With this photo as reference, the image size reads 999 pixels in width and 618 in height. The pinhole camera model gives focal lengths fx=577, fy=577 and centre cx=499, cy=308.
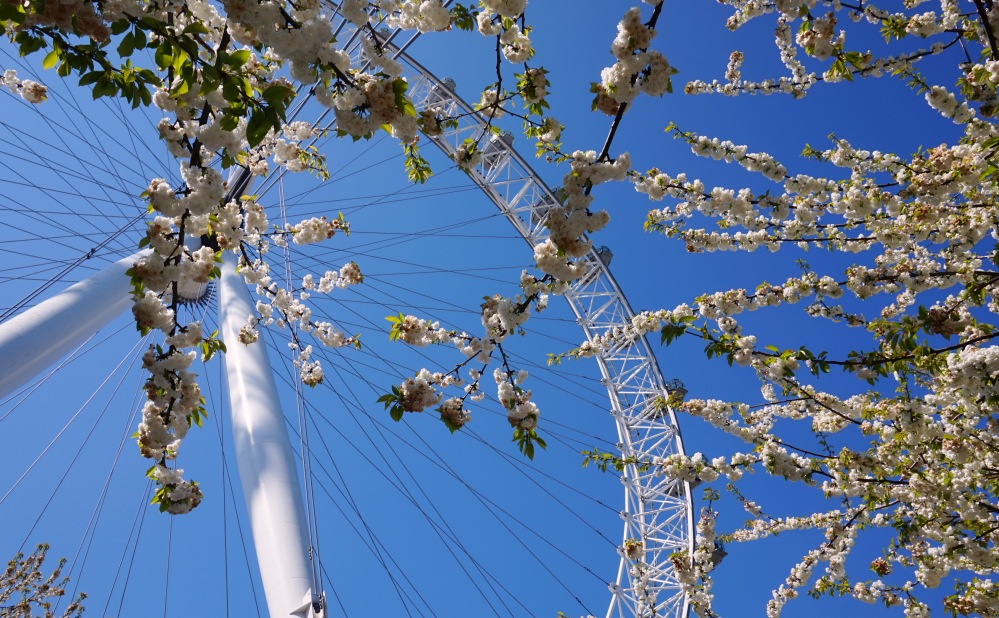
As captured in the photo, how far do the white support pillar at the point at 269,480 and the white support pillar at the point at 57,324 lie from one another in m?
1.30

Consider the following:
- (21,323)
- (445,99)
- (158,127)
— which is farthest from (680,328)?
(445,99)

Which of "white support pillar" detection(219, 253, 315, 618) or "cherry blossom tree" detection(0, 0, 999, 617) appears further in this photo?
"white support pillar" detection(219, 253, 315, 618)

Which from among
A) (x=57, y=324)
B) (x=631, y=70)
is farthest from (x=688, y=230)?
(x=57, y=324)

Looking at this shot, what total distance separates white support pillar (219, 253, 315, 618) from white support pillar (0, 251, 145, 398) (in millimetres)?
1304

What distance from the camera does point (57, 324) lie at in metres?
5.25

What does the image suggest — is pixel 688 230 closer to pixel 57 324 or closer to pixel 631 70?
pixel 631 70

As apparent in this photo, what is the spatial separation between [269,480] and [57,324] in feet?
7.85

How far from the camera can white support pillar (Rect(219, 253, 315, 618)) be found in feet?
15.4

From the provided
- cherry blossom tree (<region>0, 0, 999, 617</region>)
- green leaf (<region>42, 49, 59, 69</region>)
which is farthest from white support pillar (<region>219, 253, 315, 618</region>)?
green leaf (<region>42, 49, 59, 69</region>)

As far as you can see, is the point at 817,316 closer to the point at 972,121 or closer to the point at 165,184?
the point at 972,121

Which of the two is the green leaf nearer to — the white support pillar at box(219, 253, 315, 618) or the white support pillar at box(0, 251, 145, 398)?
the white support pillar at box(0, 251, 145, 398)

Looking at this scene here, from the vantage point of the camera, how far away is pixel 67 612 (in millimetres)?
9141

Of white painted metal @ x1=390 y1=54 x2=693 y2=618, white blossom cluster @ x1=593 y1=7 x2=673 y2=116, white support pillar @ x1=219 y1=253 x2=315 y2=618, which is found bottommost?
white support pillar @ x1=219 y1=253 x2=315 y2=618

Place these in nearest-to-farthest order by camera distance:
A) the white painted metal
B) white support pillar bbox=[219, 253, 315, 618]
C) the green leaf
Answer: the green leaf
white support pillar bbox=[219, 253, 315, 618]
the white painted metal
